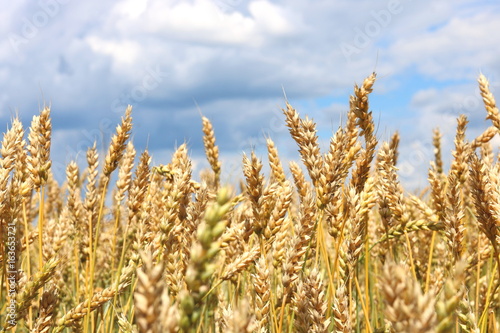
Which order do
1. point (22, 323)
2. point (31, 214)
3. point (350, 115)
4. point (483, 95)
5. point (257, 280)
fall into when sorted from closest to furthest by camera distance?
point (257, 280) < point (350, 115) < point (483, 95) < point (22, 323) < point (31, 214)

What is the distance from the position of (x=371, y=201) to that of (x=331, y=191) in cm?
25

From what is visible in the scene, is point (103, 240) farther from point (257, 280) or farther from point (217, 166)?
point (257, 280)

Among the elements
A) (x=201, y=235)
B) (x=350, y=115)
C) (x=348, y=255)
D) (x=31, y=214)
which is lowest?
(x=201, y=235)

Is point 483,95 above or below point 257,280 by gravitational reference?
above

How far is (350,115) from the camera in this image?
2.84m

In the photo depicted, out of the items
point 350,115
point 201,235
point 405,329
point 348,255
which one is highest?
point 350,115

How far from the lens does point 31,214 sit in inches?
214

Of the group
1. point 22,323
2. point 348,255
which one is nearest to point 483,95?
point 348,255


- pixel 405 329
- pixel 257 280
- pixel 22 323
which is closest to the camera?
pixel 405 329

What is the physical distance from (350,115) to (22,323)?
2810mm

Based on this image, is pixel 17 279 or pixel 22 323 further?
pixel 22 323

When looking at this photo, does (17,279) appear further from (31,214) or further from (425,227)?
(31,214)

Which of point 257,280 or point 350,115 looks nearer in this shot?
point 257,280

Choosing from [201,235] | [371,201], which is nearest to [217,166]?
[371,201]
